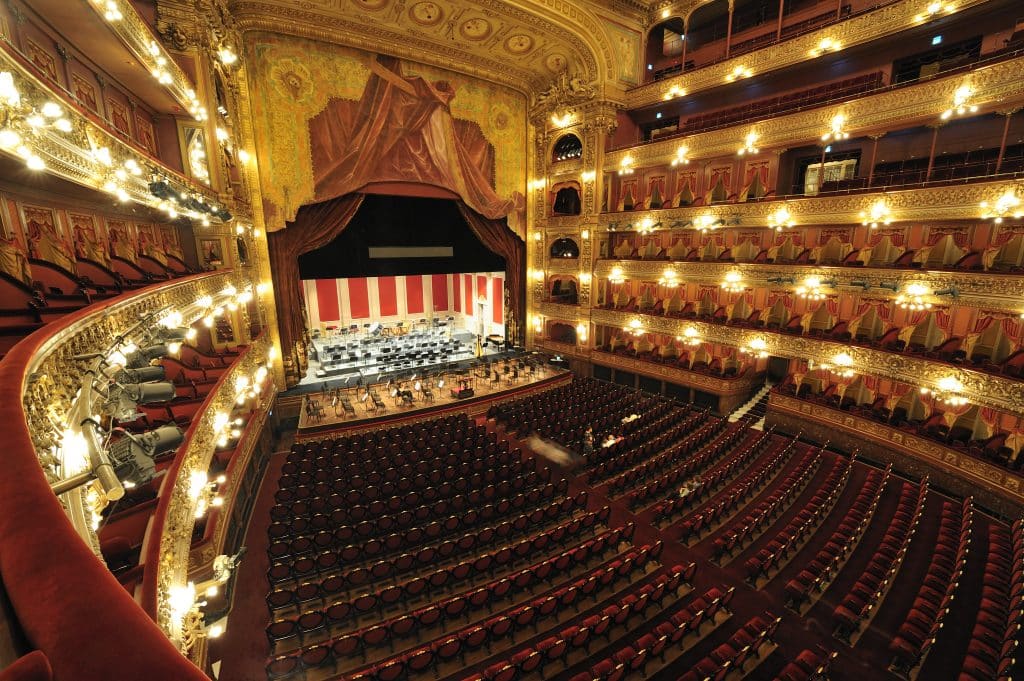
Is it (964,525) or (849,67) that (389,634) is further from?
(849,67)

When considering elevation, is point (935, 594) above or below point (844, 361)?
below

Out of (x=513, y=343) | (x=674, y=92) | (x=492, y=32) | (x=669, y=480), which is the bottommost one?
(x=669, y=480)

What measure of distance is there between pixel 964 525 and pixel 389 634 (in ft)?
42.2

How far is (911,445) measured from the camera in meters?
13.5

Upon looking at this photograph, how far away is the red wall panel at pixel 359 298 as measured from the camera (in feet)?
86.3

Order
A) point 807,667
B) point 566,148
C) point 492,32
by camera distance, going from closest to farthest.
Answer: point 807,667
point 492,32
point 566,148

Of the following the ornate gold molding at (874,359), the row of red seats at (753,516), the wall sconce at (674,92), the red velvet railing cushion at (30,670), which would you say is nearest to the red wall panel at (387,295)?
the ornate gold molding at (874,359)

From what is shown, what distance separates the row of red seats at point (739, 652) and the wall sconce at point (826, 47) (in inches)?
714

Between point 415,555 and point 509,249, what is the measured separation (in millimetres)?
17958

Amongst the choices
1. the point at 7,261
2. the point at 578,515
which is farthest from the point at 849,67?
the point at 7,261

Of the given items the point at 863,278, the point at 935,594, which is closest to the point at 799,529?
the point at 935,594

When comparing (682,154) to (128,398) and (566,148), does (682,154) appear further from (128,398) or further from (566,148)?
(128,398)

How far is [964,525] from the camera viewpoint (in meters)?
10.1

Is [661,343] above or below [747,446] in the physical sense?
above
